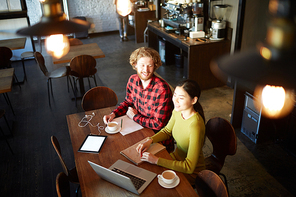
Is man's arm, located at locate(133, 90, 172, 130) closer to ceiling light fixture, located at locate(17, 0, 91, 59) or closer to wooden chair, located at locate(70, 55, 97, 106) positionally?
ceiling light fixture, located at locate(17, 0, 91, 59)

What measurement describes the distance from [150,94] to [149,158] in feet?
2.34

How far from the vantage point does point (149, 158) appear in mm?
1733

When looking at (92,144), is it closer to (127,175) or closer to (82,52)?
(127,175)

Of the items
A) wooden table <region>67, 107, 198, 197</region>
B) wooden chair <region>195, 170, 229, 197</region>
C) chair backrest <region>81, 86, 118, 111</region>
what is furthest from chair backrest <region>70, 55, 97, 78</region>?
wooden chair <region>195, 170, 229, 197</region>

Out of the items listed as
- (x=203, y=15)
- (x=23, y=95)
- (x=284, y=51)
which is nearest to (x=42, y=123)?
(x=23, y=95)

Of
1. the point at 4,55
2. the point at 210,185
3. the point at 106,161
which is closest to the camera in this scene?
the point at 210,185

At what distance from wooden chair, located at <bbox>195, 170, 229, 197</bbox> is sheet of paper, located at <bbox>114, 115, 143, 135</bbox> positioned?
0.78m

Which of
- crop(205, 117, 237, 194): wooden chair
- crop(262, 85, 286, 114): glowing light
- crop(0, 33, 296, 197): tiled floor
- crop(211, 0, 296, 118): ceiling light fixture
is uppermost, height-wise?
crop(211, 0, 296, 118): ceiling light fixture

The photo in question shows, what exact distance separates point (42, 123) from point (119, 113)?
1943 mm

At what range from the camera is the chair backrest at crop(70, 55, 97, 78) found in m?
4.02

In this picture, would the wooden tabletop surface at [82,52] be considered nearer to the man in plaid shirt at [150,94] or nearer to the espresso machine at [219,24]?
the espresso machine at [219,24]

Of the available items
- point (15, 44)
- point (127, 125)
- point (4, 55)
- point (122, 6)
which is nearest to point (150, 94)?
point (127, 125)

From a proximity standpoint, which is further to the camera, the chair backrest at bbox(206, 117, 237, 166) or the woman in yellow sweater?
the chair backrest at bbox(206, 117, 237, 166)

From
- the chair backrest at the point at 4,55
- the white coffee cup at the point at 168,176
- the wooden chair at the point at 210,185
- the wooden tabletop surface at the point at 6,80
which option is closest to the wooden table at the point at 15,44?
the chair backrest at the point at 4,55
